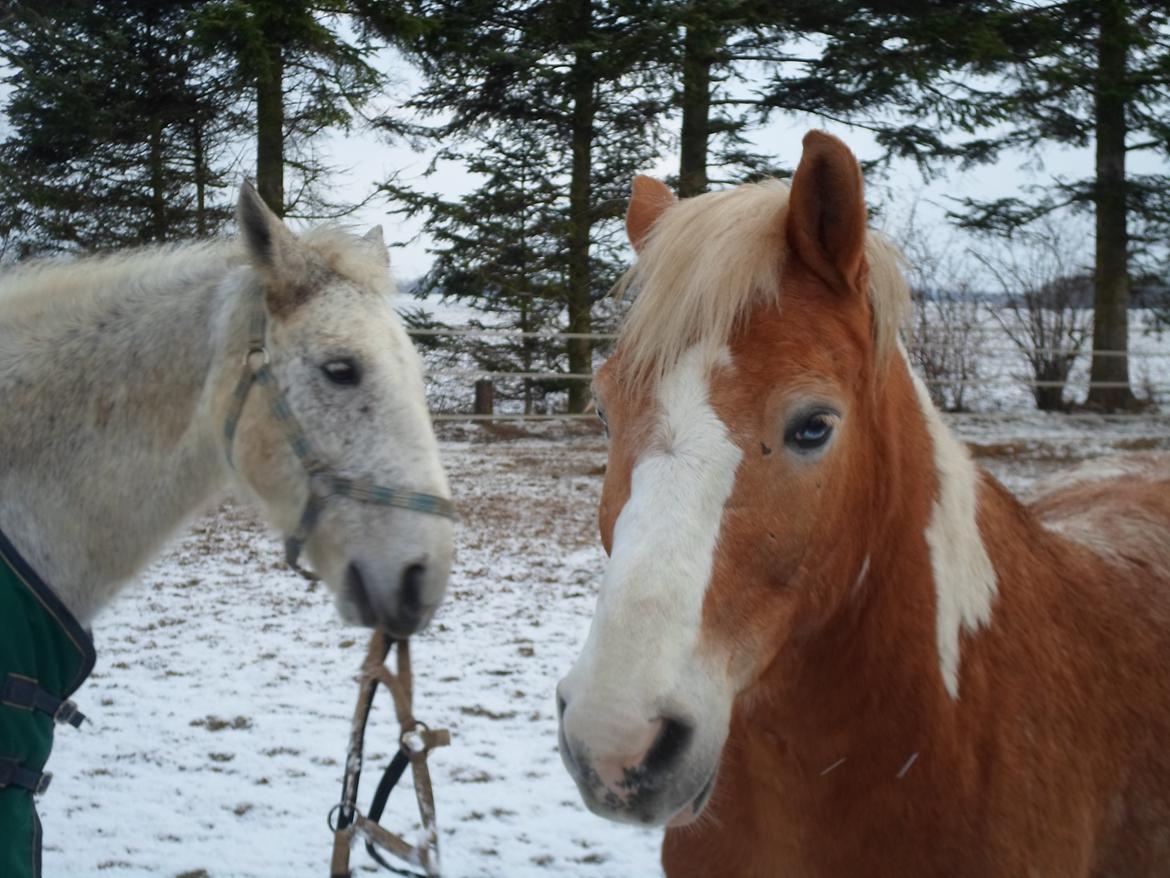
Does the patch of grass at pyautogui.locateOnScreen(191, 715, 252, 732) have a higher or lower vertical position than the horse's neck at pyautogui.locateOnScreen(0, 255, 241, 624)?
lower

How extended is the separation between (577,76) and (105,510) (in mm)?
10761

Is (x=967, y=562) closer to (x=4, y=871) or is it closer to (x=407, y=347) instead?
(x=407, y=347)

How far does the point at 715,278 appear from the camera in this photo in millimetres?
1411

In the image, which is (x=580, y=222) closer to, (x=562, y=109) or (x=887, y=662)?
(x=562, y=109)

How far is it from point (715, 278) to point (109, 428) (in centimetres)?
163

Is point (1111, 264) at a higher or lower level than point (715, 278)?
higher

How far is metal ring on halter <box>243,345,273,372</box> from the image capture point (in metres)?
2.36

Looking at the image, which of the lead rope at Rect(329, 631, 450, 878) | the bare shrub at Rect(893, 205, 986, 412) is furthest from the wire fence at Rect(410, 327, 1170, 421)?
the lead rope at Rect(329, 631, 450, 878)

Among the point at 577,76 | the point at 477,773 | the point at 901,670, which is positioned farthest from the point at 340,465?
the point at 577,76

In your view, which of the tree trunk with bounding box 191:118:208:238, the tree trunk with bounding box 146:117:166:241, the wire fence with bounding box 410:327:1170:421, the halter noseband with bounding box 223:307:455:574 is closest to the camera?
the halter noseband with bounding box 223:307:455:574

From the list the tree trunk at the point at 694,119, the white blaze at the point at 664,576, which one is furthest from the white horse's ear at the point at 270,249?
the tree trunk at the point at 694,119

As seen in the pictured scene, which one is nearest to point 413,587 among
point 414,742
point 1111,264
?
point 414,742

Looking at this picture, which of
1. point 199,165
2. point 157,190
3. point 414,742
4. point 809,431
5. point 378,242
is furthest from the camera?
point 199,165

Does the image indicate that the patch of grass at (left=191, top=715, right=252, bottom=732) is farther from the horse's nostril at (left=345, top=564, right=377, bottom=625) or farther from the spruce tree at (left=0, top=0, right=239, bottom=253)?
the spruce tree at (left=0, top=0, right=239, bottom=253)
